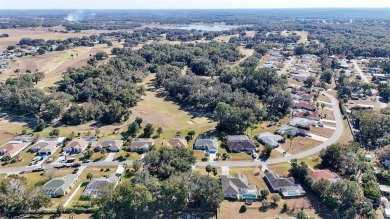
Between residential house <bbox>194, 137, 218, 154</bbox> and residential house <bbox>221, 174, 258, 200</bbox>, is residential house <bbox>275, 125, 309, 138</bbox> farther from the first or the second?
residential house <bbox>221, 174, 258, 200</bbox>

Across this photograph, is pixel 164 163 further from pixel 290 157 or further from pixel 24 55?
pixel 24 55

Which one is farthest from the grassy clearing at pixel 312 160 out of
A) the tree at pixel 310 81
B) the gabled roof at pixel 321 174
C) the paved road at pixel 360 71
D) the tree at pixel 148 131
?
the paved road at pixel 360 71

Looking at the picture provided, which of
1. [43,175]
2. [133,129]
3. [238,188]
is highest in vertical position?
[133,129]

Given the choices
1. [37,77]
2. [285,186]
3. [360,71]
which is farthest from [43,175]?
[360,71]

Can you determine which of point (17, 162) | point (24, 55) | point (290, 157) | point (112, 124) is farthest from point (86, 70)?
point (290, 157)

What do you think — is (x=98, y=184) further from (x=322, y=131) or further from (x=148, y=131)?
(x=322, y=131)

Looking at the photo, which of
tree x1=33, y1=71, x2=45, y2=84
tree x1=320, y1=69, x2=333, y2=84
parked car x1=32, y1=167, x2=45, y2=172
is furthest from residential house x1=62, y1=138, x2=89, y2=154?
tree x1=320, y1=69, x2=333, y2=84

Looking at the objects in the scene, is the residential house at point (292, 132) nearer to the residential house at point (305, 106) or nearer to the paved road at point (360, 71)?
the residential house at point (305, 106)
